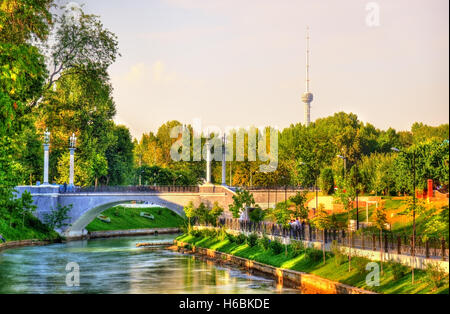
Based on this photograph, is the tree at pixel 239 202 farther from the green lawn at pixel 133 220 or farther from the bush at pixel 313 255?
the bush at pixel 313 255

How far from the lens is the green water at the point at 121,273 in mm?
42656

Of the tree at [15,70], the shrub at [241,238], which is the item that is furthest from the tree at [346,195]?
the tree at [15,70]

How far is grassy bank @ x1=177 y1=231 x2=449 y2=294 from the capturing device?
3176cm

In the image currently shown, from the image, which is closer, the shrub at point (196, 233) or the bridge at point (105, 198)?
the shrub at point (196, 233)

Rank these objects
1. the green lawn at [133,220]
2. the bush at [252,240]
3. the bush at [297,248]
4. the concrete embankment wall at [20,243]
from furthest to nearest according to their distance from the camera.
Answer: the green lawn at [133,220] → the concrete embankment wall at [20,243] → the bush at [252,240] → the bush at [297,248]

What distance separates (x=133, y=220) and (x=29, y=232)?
2855cm

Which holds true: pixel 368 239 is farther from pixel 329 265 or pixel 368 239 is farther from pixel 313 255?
pixel 313 255

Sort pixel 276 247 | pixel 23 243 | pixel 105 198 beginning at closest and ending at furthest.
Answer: pixel 276 247
pixel 23 243
pixel 105 198

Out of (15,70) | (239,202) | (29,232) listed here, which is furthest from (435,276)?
(29,232)

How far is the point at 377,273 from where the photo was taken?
1389 inches

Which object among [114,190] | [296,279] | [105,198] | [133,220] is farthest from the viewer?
[133,220]

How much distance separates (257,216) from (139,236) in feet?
73.7

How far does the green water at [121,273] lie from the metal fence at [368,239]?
4.52 meters

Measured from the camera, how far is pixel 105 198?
3433 inches
